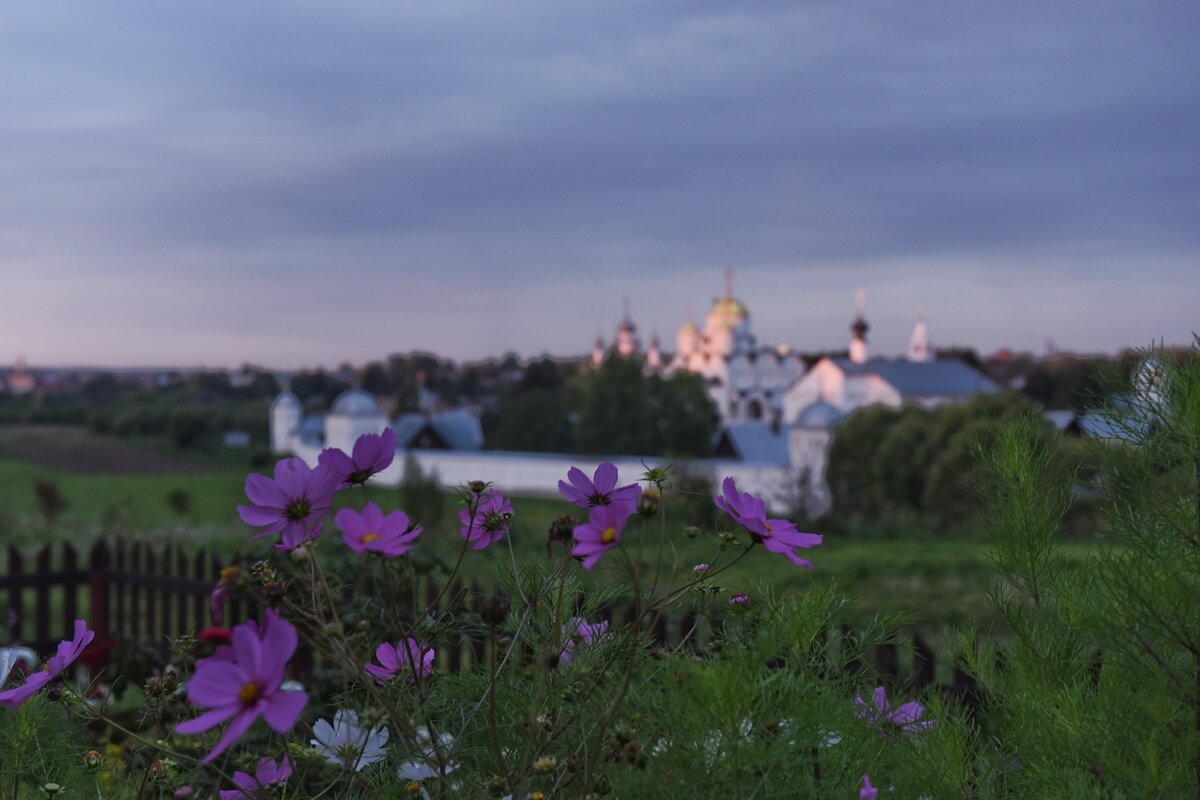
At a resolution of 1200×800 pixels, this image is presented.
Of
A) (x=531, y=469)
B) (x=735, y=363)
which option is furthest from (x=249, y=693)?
(x=735, y=363)

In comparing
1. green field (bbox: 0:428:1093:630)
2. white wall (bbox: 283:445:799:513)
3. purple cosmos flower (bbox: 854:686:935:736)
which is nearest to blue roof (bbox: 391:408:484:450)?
white wall (bbox: 283:445:799:513)

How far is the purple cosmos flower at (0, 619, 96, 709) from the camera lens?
3.26ft

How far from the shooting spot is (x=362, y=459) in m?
0.92

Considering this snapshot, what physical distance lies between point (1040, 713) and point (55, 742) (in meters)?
1.07

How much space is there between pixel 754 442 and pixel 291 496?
4720 centimetres

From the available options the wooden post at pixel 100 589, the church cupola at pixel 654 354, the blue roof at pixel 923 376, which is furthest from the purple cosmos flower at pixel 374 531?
the church cupola at pixel 654 354

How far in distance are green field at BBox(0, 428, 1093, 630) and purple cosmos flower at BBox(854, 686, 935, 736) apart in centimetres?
9

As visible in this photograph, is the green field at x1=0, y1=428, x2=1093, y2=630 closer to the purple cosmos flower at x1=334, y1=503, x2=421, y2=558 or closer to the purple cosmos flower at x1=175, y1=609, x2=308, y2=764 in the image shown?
the purple cosmos flower at x1=334, y1=503, x2=421, y2=558

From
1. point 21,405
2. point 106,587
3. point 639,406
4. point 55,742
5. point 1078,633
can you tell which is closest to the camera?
point 1078,633

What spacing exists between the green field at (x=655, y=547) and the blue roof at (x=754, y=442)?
50.2 feet

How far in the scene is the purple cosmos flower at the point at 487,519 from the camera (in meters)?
1.02

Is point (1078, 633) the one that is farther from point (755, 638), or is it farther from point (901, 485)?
point (901, 485)

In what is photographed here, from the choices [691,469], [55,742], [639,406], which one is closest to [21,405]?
[639,406]

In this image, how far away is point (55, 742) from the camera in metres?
1.23
